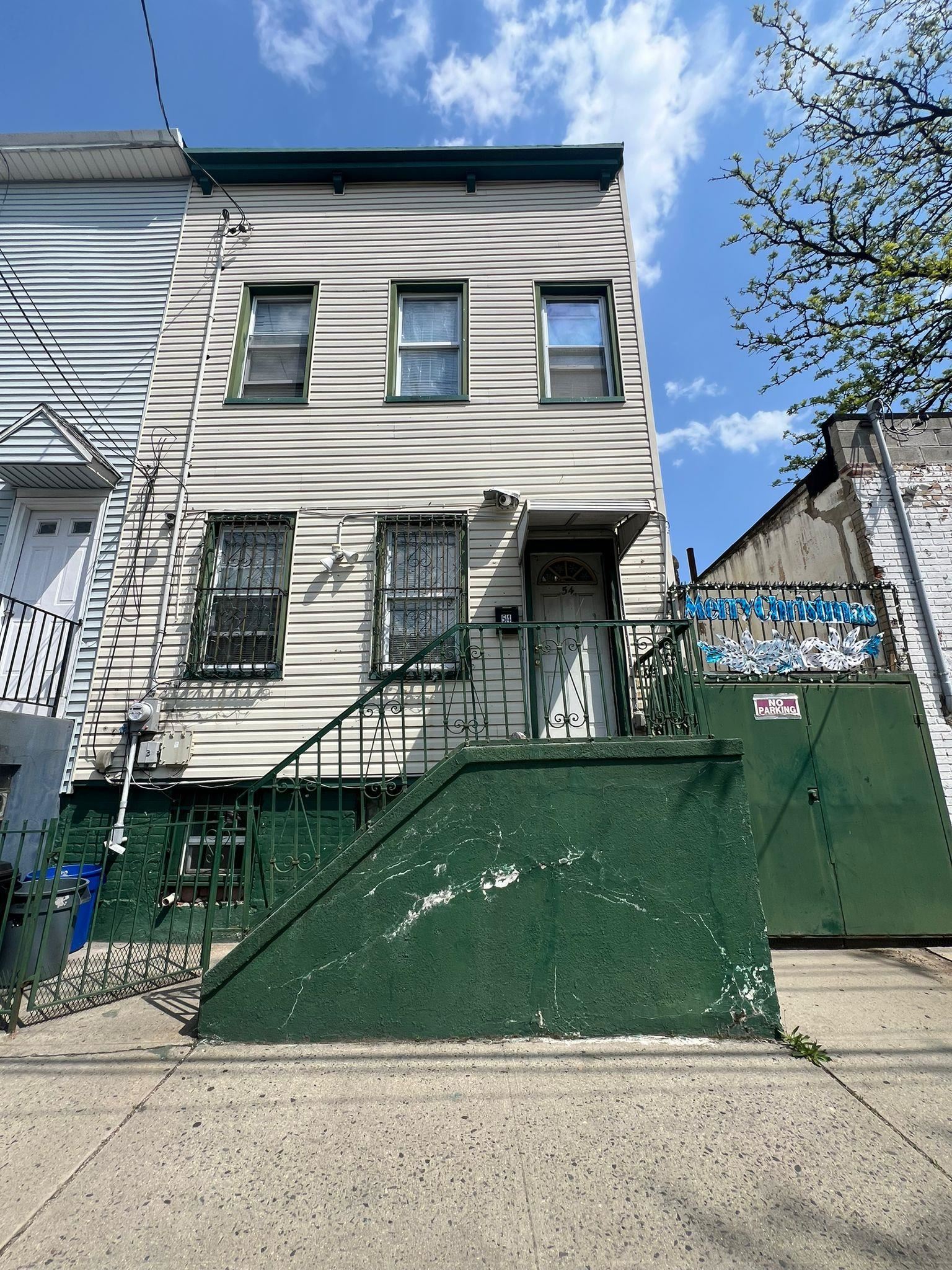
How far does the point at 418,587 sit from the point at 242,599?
2031mm

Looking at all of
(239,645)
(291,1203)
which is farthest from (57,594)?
(291,1203)

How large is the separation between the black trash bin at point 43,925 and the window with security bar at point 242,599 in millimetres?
2353

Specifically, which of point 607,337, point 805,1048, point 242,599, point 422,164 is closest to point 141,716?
point 242,599

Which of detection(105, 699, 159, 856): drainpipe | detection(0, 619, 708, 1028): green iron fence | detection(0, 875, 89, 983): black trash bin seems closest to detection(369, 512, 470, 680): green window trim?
detection(0, 619, 708, 1028): green iron fence

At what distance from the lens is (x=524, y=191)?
822 cm

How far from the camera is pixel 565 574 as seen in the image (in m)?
6.87

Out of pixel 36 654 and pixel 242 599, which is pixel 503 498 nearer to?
pixel 242 599

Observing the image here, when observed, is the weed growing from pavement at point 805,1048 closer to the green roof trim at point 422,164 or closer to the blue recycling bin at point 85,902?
the blue recycling bin at point 85,902

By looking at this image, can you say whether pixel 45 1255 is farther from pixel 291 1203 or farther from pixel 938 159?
pixel 938 159

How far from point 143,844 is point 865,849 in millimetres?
7246

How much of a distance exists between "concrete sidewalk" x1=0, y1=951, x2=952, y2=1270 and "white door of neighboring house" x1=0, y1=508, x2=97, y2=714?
3.43m

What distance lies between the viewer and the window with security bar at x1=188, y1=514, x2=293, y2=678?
6.43 metres

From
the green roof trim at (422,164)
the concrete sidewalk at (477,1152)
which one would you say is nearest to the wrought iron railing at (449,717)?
the concrete sidewalk at (477,1152)

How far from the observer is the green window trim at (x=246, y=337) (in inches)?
289
